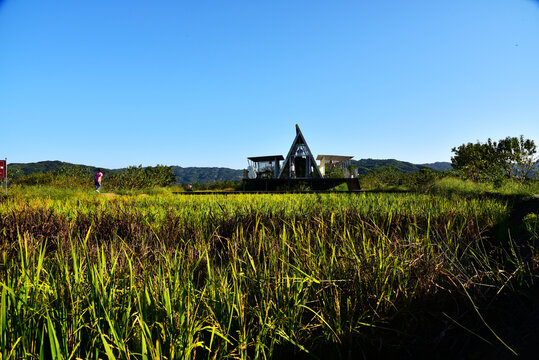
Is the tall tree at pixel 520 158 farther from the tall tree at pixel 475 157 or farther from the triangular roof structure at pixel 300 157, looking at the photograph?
the triangular roof structure at pixel 300 157

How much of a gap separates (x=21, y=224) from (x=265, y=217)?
322 centimetres

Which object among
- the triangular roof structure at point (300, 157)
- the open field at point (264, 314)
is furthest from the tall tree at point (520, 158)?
the open field at point (264, 314)

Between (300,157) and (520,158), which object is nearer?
(520,158)

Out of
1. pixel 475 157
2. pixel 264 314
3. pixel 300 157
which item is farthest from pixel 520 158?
pixel 264 314

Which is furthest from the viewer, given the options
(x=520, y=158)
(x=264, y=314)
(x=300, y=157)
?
(x=300, y=157)

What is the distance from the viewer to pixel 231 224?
13.5 ft

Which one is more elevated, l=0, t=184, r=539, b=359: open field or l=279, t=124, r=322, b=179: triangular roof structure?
l=279, t=124, r=322, b=179: triangular roof structure

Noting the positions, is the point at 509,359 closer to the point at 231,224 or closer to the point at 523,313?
the point at 523,313

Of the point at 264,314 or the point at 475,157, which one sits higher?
the point at 475,157

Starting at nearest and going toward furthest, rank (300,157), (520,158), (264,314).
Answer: (264,314), (520,158), (300,157)

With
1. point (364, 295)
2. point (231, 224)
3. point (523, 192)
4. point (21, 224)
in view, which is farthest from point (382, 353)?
point (523, 192)

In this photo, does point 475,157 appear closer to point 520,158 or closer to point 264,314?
point 520,158

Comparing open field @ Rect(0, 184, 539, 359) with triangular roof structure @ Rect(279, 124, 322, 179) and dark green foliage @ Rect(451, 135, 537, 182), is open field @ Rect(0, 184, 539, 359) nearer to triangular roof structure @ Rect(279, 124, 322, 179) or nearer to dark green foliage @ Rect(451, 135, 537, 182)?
dark green foliage @ Rect(451, 135, 537, 182)

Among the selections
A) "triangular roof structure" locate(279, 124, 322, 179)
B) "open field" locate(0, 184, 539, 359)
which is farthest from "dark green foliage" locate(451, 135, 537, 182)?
"open field" locate(0, 184, 539, 359)
